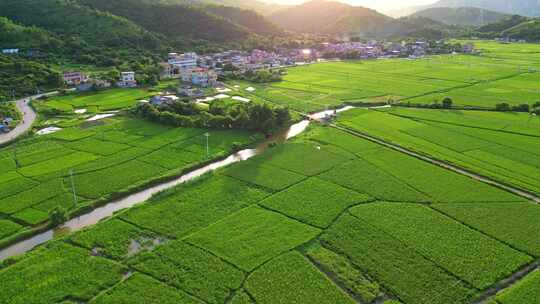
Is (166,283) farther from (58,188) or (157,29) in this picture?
(157,29)

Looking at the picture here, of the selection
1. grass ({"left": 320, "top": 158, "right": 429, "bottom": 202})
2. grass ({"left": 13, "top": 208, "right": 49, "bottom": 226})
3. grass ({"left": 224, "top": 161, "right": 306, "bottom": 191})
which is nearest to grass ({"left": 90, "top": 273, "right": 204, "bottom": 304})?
grass ({"left": 13, "top": 208, "right": 49, "bottom": 226})

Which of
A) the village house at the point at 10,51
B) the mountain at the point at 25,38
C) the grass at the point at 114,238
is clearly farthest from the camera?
the mountain at the point at 25,38

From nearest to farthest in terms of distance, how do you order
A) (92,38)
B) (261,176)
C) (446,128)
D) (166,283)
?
(166,283) < (261,176) < (446,128) < (92,38)

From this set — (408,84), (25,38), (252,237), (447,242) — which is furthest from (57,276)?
(25,38)

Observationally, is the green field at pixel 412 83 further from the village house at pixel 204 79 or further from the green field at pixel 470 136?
the green field at pixel 470 136

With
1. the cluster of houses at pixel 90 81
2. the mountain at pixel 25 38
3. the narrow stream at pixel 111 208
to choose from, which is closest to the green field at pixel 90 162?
the narrow stream at pixel 111 208

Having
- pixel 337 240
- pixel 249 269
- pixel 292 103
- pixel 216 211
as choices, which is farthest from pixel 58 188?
pixel 292 103
